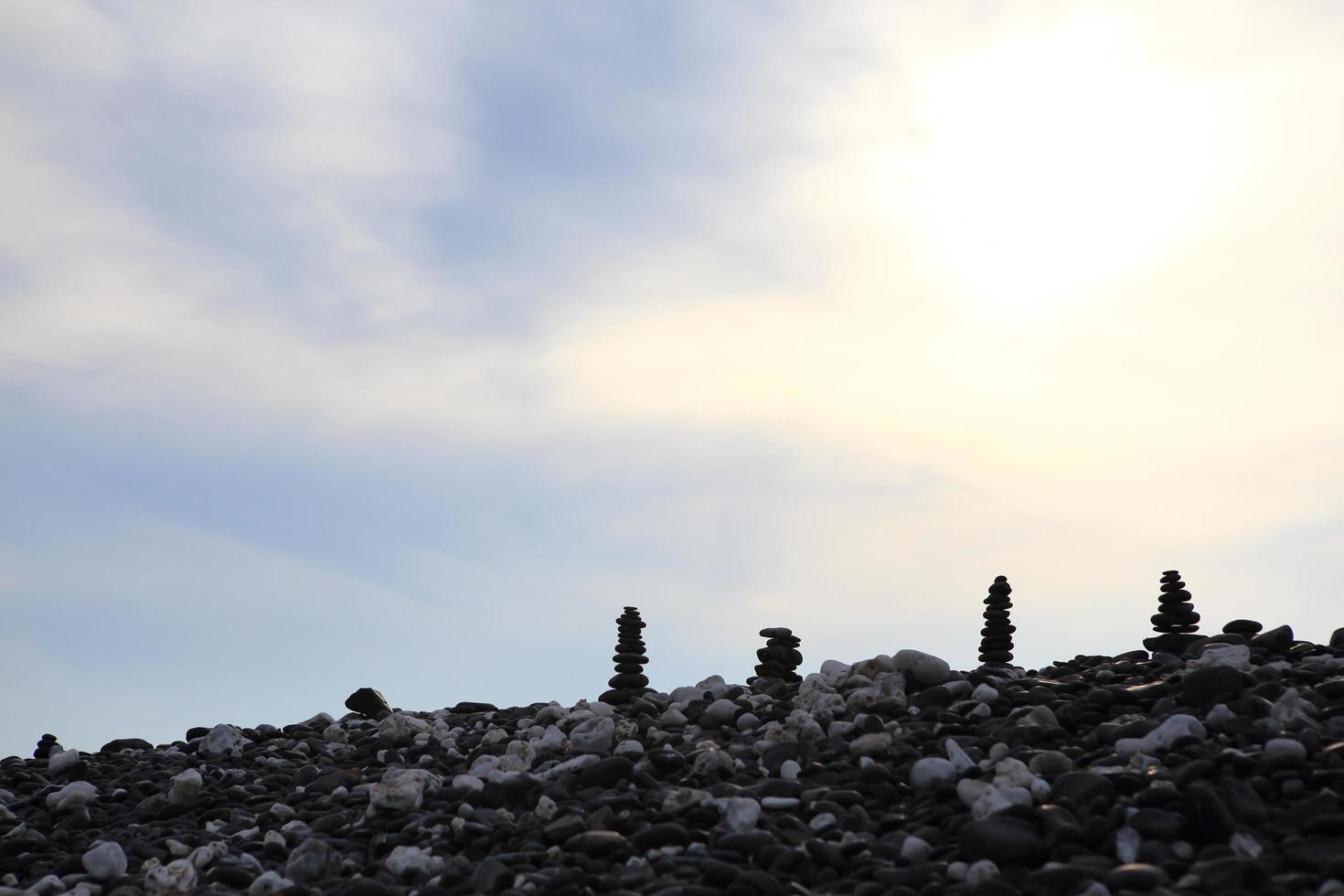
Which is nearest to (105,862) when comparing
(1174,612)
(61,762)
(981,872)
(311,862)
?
(311,862)

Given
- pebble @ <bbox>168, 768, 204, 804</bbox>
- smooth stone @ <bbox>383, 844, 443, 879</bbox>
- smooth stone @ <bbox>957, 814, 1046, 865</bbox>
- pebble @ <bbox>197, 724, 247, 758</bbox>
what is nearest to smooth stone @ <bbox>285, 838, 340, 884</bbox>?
smooth stone @ <bbox>383, 844, 443, 879</bbox>

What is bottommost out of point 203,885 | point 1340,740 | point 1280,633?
point 203,885

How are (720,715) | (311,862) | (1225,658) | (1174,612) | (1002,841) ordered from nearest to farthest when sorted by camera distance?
(1002,841), (311,862), (1225,658), (720,715), (1174,612)

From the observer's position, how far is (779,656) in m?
10.2

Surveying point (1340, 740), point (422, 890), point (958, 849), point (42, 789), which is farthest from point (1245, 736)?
point (42, 789)

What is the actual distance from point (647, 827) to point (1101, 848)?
2266 mm

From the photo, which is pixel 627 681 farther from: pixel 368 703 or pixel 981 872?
pixel 981 872

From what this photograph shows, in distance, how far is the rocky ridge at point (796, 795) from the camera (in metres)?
5.67

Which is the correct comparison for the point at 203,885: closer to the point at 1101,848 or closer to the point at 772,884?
the point at 772,884

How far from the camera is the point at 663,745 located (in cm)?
803

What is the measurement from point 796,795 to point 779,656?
3.43 m

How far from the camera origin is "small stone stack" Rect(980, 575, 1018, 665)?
9945 mm

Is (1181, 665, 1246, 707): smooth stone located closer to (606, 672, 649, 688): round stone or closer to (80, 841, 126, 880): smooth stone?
(606, 672, 649, 688): round stone

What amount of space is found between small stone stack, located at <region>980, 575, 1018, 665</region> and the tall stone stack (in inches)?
59.3
